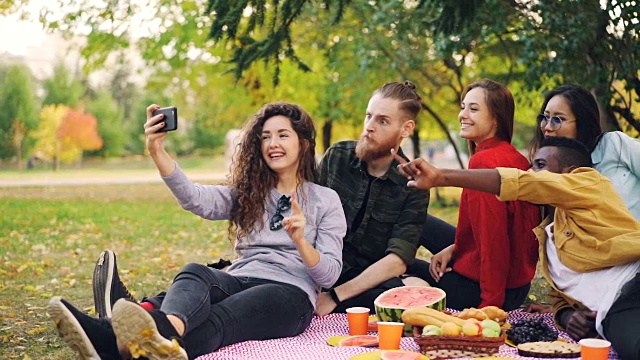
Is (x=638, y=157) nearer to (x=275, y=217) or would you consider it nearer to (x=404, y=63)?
(x=275, y=217)

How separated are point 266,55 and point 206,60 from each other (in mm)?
14714

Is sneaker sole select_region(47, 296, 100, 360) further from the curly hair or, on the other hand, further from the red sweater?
the red sweater

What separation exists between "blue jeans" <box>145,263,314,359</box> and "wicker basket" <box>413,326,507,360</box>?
0.76m

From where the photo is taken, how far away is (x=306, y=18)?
18172 millimetres

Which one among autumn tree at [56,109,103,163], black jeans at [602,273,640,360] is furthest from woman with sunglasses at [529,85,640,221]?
autumn tree at [56,109,103,163]

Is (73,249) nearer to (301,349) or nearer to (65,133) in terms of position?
(301,349)

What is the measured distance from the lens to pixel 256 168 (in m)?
5.00

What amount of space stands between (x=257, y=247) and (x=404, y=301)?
0.89 metres

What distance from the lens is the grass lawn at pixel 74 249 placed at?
6.46 metres

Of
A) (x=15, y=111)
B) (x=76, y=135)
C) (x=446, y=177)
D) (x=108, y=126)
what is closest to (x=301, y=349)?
(x=446, y=177)

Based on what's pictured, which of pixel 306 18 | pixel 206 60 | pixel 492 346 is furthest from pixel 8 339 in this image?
pixel 206 60

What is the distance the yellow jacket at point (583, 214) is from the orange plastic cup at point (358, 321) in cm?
111

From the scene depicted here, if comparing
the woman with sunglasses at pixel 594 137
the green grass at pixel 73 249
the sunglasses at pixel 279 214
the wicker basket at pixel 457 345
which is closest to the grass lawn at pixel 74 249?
the green grass at pixel 73 249

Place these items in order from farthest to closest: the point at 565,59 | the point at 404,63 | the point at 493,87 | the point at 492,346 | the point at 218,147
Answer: the point at 218,147 < the point at 404,63 < the point at 565,59 < the point at 493,87 < the point at 492,346
